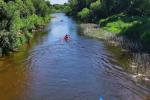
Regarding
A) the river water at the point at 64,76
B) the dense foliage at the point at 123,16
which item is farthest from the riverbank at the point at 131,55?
the dense foliage at the point at 123,16

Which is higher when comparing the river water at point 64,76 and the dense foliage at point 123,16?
the dense foliage at point 123,16

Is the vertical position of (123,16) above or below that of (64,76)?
above

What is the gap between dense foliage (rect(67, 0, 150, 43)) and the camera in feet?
180

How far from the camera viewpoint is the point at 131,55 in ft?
136

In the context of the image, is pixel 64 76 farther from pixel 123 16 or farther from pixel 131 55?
pixel 123 16

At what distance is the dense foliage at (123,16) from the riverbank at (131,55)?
241cm

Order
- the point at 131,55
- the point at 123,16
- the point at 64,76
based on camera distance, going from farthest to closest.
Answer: the point at 123,16
the point at 131,55
the point at 64,76

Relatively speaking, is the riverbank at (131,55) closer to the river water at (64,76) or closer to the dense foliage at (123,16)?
the river water at (64,76)

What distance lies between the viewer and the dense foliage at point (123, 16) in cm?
5494

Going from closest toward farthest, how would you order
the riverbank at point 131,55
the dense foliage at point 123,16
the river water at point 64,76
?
the river water at point 64,76
the riverbank at point 131,55
the dense foliage at point 123,16

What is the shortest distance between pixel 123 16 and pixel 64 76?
49.9m

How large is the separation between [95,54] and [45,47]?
31.9ft

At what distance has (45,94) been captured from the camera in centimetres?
2706

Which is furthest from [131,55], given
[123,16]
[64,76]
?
[123,16]
